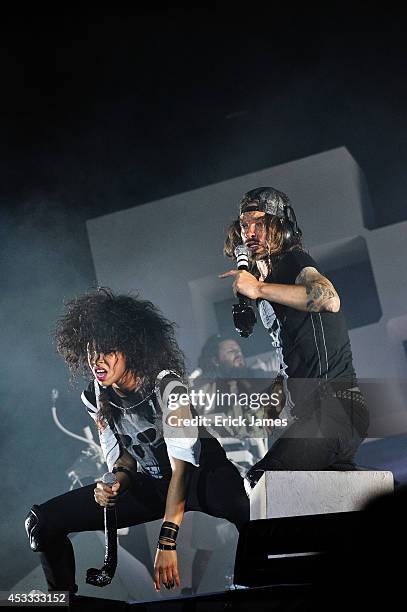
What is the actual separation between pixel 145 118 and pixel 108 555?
2640 mm

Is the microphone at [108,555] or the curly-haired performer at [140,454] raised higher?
the curly-haired performer at [140,454]

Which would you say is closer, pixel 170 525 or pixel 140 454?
pixel 170 525

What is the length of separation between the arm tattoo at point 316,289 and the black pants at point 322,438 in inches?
19.5

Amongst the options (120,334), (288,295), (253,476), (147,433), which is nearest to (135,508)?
(147,433)

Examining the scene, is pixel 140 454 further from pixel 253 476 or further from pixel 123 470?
pixel 253 476

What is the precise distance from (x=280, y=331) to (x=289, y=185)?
91cm

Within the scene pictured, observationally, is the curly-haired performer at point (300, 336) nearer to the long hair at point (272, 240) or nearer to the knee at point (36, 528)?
the long hair at point (272, 240)

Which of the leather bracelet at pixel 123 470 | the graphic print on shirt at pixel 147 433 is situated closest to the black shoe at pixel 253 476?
the graphic print on shirt at pixel 147 433

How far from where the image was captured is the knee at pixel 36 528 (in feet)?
12.8

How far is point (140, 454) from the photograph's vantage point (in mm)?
3961

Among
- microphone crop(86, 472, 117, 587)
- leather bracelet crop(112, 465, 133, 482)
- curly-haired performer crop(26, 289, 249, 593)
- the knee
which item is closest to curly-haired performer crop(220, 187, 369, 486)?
curly-haired performer crop(26, 289, 249, 593)

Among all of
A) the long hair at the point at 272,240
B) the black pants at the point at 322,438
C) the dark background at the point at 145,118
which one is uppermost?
the dark background at the point at 145,118

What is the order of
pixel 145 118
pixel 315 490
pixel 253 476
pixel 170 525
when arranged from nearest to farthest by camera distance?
1. pixel 315 490
2. pixel 253 476
3. pixel 170 525
4. pixel 145 118

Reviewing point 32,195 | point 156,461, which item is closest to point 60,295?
point 32,195
